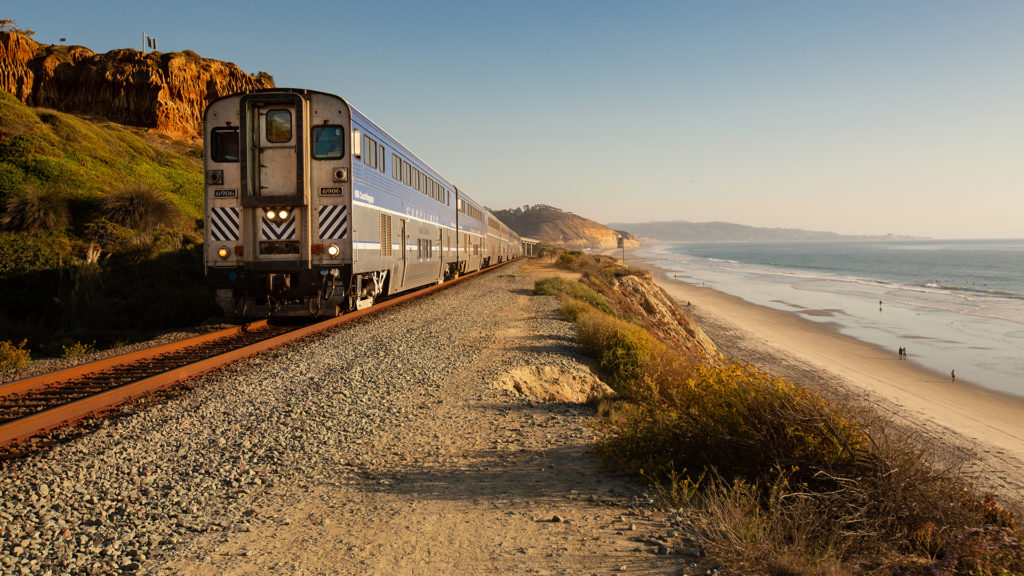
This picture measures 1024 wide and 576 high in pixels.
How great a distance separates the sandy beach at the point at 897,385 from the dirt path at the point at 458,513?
4.40 meters

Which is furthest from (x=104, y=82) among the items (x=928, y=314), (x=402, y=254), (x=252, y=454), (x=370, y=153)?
(x=928, y=314)

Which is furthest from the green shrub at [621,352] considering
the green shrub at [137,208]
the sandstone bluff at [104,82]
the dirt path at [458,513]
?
the sandstone bluff at [104,82]

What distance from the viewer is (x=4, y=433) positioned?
4.65 m

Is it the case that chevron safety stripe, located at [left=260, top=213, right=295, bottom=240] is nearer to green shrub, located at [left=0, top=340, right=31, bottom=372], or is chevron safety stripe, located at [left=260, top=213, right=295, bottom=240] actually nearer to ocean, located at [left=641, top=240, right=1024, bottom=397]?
green shrub, located at [left=0, top=340, right=31, bottom=372]

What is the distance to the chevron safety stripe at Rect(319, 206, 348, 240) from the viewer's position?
9898mm

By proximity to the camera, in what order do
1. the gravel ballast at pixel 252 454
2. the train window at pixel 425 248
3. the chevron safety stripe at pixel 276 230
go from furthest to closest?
1. the train window at pixel 425 248
2. the chevron safety stripe at pixel 276 230
3. the gravel ballast at pixel 252 454

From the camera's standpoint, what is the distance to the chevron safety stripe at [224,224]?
9672 millimetres

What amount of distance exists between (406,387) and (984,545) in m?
5.65

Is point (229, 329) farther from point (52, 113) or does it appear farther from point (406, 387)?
point (52, 113)

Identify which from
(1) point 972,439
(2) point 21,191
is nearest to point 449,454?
(1) point 972,439

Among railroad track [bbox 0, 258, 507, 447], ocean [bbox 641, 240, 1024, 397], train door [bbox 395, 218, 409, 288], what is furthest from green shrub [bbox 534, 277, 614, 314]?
ocean [bbox 641, 240, 1024, 397]

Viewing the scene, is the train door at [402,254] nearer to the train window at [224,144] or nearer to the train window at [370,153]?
the train window at [370,153]

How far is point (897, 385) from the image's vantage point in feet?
57.9

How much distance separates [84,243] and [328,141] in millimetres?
10745
